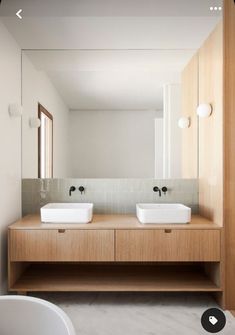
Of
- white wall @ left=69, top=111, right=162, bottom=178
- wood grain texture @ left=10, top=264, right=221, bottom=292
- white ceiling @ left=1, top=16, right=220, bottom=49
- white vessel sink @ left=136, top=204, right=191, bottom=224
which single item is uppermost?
white ceiling @ left=1, top=16, right=220, bottom=49

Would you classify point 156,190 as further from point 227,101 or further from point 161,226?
point 227,101

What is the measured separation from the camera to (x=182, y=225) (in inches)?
89.9

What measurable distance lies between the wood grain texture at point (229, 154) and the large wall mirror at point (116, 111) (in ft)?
1.84

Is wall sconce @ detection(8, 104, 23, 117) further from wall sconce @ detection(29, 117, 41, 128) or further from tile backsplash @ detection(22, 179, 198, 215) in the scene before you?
tile backsplash @ detection(22, 179, 198, 215)

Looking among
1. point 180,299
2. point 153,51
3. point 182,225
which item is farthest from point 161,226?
point 153,51

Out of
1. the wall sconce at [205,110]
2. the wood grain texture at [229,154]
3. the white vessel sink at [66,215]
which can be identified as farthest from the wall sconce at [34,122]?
the wood grain texture at [229,154]

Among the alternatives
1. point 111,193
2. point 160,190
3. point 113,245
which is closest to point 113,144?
point 111,193

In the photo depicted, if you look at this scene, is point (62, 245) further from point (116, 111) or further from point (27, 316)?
point (116, 111)

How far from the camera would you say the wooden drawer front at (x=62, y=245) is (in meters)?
2.21

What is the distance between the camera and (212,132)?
2.45 meters

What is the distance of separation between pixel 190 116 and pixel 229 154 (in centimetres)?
72

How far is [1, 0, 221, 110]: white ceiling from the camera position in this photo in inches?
90.3

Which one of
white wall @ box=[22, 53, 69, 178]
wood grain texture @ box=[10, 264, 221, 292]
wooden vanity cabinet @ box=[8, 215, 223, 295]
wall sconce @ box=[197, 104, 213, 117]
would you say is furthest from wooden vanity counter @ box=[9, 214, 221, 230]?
wall sconce @ box=[197, 104, 213, 117]

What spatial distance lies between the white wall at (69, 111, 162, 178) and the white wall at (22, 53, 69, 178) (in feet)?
0.29
